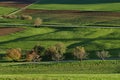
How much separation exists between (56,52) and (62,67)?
743 centimetres

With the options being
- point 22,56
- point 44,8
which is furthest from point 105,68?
point 44,8

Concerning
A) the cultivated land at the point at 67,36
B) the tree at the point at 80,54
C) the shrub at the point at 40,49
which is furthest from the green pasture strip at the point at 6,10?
the tree at the point at 80,54

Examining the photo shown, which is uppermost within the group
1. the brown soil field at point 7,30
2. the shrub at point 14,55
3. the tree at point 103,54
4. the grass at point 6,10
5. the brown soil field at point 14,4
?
the tree at point 103,54

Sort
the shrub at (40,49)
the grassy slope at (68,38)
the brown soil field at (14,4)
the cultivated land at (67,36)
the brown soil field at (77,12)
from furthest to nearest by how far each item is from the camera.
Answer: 1. the brown soil field at (14,4)
2. the brown soil field at (77,12)
3. the grassy slope at (68,38)
4. the shrub at (40,49)
5. the cultivated land at (67,36)

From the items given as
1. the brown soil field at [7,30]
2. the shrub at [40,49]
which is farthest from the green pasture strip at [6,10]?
the shrub at [40,49]

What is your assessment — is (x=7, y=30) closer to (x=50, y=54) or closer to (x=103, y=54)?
(x=50, y=54)

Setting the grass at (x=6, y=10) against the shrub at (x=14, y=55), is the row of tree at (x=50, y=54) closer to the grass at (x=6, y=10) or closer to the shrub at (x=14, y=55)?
the shrub at (x=14, y=55)

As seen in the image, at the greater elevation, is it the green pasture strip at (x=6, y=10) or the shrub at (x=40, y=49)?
the shrub at (x=40, y=49)

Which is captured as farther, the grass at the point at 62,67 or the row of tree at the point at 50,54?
the row of tree at the point at 50,54

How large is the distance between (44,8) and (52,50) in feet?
185

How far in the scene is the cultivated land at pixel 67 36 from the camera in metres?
45.7

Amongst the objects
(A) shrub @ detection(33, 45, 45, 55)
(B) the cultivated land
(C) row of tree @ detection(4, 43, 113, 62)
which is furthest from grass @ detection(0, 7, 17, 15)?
(C) row of tree @ detection(4, 43, 113, 62)

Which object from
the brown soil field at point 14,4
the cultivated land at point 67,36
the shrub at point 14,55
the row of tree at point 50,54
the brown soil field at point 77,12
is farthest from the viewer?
the brown soil field at point 14,4

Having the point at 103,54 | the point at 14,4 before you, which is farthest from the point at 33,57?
the point at 14,4
